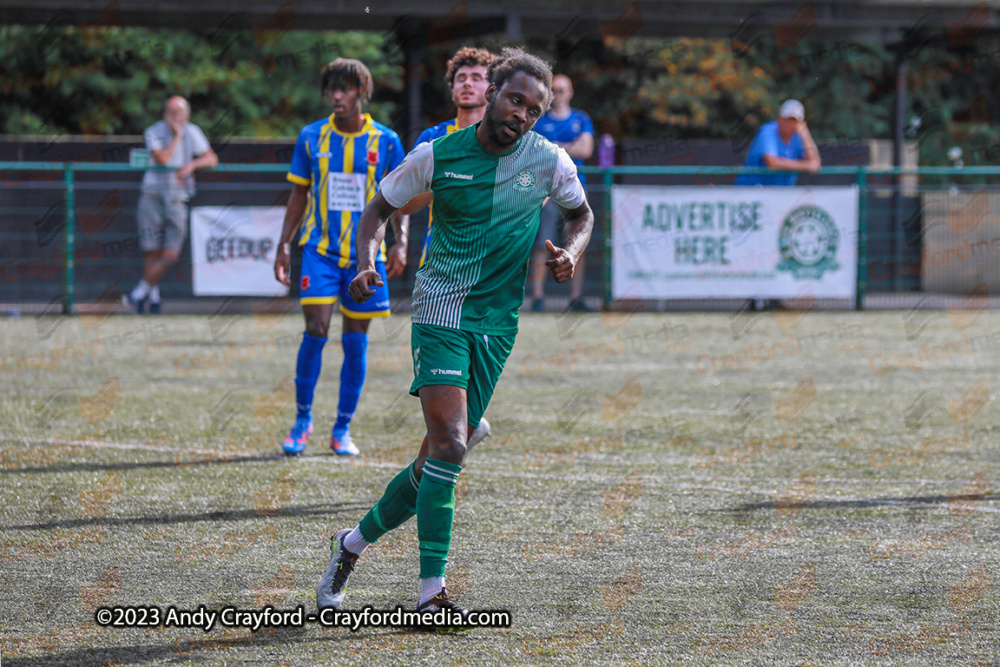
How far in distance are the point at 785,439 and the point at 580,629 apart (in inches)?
173

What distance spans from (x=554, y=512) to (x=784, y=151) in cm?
1249

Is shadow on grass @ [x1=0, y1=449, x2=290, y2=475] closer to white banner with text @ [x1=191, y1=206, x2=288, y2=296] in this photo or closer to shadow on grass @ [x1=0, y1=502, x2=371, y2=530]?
shadow on grass @ [x1=0, y1=502, x2=371, y2=530]

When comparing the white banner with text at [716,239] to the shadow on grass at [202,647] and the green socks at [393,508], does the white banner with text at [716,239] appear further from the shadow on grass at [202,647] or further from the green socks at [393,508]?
the shadow on grass at [202,647]

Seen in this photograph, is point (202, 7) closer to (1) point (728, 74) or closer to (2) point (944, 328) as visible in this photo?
(2) point (944, 328)

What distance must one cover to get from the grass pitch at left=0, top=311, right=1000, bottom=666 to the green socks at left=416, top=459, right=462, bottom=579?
245 millimetres

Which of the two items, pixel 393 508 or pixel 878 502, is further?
pixel 878 502

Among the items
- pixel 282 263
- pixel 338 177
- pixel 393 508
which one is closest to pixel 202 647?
pixel 393 508

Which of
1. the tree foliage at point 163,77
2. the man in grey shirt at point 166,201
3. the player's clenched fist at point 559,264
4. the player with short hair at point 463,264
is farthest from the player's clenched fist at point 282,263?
the tree foliage at point 163,77

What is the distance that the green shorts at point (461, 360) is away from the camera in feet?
15.1

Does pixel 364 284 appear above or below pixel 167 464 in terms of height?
above

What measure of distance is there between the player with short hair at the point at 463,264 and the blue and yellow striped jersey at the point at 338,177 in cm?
322

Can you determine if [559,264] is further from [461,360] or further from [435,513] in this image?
[435,513]

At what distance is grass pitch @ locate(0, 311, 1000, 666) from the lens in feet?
14.3

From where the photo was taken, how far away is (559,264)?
4.41 metres
